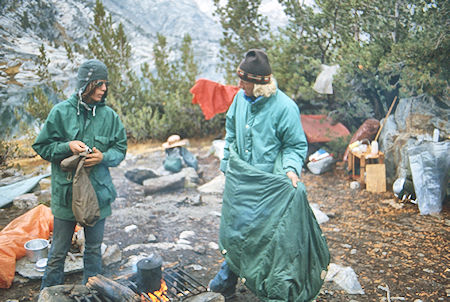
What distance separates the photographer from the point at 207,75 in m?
13.4

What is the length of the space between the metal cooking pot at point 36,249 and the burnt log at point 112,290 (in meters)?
1.09

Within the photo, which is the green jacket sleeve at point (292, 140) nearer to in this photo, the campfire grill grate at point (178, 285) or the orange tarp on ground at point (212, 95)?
the campfire grill grate at point (178, 285)

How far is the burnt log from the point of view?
233 centimetres

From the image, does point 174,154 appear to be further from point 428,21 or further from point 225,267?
point 428,21

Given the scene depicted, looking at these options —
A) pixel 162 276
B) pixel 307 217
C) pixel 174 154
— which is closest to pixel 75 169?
pixel 162 276

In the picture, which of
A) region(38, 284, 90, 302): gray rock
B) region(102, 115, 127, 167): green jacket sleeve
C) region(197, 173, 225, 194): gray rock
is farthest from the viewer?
region(197, 173, 225, 194): gray rock

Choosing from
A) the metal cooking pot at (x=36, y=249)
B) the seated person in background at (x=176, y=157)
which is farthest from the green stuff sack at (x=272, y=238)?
the seated person in background at (x=176, y=157)

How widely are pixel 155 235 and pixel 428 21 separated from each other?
208 inches

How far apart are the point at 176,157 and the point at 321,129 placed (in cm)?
317

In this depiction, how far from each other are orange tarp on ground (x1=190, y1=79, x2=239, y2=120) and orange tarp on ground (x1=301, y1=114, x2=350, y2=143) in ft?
6.38

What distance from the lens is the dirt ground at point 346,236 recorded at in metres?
3.09

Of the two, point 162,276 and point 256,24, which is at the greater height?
point 256,24

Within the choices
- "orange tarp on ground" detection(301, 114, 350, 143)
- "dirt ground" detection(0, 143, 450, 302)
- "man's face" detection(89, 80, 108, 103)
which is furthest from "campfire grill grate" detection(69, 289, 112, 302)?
"orange tarp on ground" detection(301, 114, 350, 143)

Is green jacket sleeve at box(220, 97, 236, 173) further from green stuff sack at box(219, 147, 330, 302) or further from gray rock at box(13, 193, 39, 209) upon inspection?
gray rock at box(13, 193, 39, 209)
